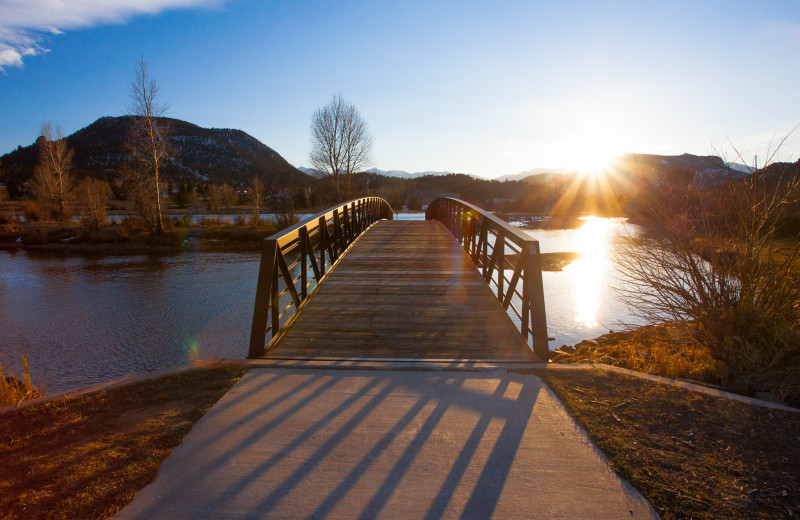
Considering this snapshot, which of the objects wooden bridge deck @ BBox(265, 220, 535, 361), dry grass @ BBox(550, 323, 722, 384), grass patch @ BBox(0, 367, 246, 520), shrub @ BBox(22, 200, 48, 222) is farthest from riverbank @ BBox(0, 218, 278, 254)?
grass patch @ BBox(0, 367, 246, 520)

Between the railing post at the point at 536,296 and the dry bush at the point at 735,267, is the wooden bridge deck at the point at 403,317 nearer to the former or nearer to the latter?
the railing post at the point at 536,296

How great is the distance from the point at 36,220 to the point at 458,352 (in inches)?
1555

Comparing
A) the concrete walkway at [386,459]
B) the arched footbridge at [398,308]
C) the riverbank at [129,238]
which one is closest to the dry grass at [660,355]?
the arched footbridge at [398,308]

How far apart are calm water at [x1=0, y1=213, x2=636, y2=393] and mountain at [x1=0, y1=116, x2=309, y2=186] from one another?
6472 centimetres

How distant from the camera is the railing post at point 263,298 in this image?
13.3ft

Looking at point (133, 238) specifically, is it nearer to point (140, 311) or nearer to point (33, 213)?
point (140, 311)

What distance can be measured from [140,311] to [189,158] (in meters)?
100

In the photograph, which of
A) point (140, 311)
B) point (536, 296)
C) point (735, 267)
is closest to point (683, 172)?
point (735, 267)

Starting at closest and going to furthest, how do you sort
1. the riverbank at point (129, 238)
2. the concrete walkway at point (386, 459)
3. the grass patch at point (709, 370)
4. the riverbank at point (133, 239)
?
1. the concrete walkway at point (386, 459)
2. the grass patch at point (709, 370)
3. the riverbank at point (133, 239)
4. the riverbank at point (129, 238)

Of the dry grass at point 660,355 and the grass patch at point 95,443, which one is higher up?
the grass patch at point 95,443

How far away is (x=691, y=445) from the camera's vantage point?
8.35ft

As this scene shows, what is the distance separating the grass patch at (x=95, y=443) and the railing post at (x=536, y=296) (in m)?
2.67

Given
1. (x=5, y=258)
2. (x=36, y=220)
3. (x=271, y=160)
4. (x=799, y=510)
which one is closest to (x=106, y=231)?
(x=5, y=258)

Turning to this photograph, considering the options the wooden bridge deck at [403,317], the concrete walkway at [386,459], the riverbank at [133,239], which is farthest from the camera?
the riverbank at [133,239]
